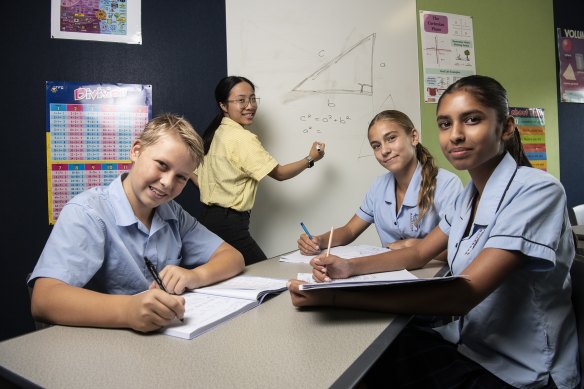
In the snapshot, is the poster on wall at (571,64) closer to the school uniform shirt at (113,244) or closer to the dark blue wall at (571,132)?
the dark blue wall at (571,132)

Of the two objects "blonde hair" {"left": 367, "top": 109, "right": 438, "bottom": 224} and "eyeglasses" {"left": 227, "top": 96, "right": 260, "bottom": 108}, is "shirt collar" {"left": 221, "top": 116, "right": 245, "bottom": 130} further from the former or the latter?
"blonde hair" {"left": 367, "top": 109, "right": 438, "bottom": 224}

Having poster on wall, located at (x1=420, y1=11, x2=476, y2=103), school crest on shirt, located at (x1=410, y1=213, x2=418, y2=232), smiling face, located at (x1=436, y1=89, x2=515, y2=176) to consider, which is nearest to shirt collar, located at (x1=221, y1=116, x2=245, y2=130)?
school crest on shirt, located at (x1=410, y1=213, x2=418, y2=232)

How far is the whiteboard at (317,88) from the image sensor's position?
2555mm

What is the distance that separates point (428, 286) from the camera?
0.81 meters

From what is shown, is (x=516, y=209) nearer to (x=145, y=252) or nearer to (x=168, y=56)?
(x=145, y=252)

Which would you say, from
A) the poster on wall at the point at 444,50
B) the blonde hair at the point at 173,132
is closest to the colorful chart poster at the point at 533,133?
the poster on wall at the point at 444,50

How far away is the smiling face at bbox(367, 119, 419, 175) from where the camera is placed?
1.71m

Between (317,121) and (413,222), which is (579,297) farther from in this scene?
(317,121)

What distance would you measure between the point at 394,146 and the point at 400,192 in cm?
21

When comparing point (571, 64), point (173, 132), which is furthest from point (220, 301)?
point (571, 64)

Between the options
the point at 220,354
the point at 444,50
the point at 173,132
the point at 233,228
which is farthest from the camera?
the point at 444,50

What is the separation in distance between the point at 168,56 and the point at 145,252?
65.4 inches

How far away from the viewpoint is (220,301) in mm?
963

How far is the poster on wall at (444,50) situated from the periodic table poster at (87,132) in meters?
2.04
